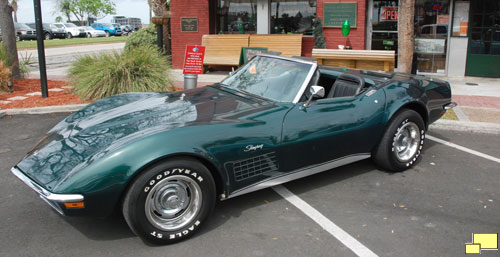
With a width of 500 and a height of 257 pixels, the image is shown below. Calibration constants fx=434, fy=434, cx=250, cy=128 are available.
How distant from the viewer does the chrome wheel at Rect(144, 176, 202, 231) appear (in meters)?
3.41

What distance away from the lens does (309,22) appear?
43.1 feet

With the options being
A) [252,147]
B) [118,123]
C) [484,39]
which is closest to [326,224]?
[252,147]

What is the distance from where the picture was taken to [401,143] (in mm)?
5188

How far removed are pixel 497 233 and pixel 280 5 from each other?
10869 mm

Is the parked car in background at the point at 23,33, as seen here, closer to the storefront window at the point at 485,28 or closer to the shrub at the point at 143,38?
the shrub at the point at 143,38

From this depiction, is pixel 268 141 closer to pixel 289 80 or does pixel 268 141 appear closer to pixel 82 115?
pixel 289 80

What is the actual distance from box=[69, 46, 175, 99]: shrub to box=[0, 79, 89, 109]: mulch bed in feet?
0.91

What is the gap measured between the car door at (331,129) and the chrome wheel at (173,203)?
3.12ft

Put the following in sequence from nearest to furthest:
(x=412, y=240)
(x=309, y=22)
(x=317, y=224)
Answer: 1. (x=412, y=240)
2. (x=317, y=224)
3. (x=309, y=22)

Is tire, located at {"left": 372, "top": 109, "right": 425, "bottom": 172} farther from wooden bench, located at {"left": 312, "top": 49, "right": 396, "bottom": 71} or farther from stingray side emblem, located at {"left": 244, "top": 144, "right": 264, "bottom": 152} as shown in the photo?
wooden bench, located at {"left": 312, "top": 49, "right": 396, "bottom": 71}

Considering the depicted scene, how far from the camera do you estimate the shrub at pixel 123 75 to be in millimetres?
8875

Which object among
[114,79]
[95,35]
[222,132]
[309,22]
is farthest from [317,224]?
[95,35]

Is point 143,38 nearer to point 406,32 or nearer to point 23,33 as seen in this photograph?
point 406,32

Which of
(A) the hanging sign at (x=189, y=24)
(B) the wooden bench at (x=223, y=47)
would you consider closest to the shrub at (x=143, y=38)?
(A) the hanging sign at (x=189, y=24)
